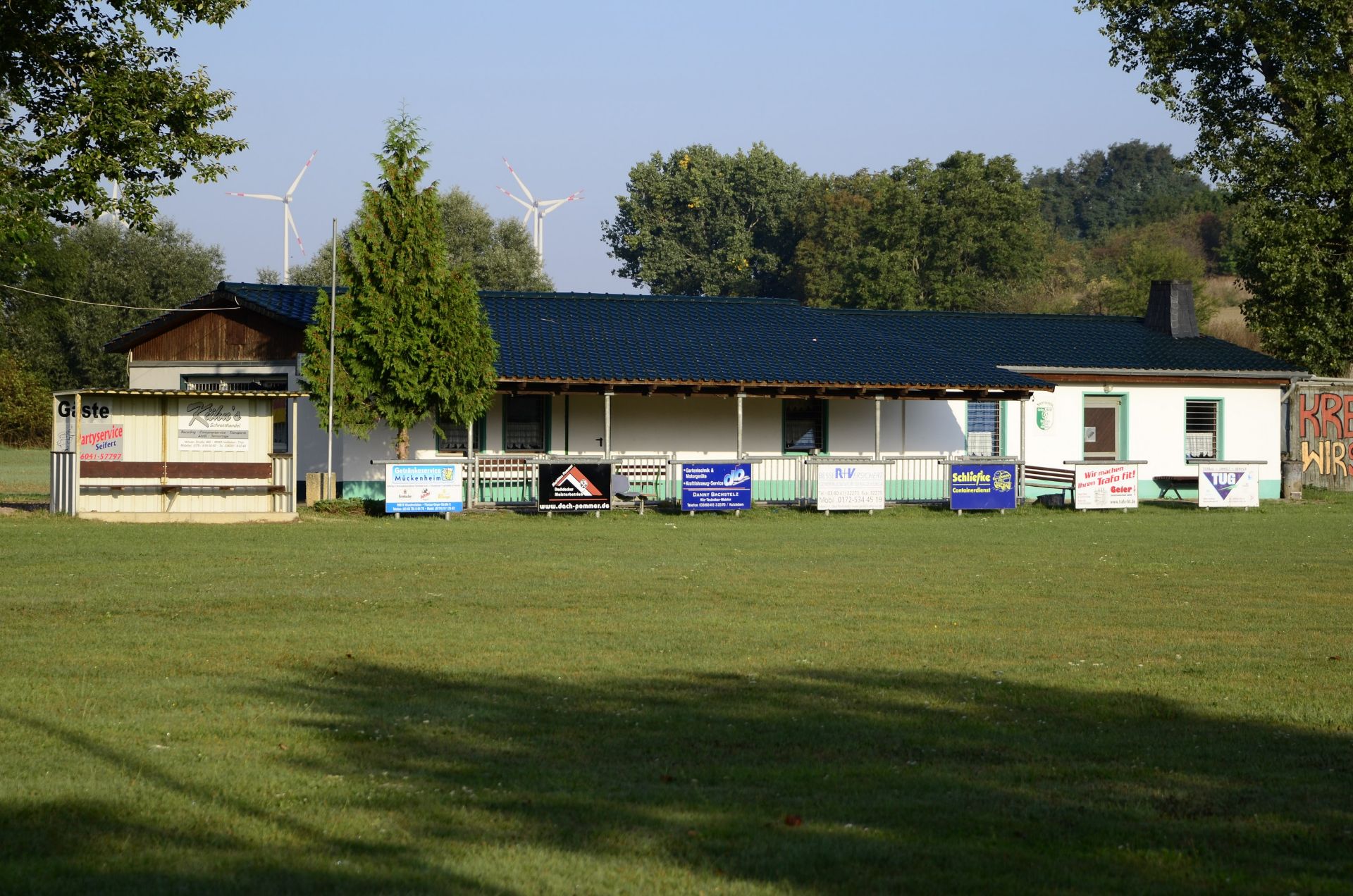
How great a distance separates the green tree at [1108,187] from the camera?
13438cm

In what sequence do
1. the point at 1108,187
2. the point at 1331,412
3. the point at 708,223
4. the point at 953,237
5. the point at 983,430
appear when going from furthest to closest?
the point at 1108,187
the point at 708,223
the point at 953,237
the point at 1331,412
the point at 983,430

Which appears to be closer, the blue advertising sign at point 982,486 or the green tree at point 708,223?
the blue advertising sign at point 982,486

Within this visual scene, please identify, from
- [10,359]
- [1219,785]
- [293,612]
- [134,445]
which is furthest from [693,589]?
[10,359]

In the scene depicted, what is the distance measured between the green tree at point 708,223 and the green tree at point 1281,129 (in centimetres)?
4120

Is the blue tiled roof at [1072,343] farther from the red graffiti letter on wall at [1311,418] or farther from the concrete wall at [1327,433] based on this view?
the concrete wall at [1327,433]

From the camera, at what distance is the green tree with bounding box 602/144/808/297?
85.1 metres

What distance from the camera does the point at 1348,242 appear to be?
127 ft

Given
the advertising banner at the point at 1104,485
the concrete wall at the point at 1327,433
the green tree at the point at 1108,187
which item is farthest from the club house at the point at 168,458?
the green tree at the point at 1108,187

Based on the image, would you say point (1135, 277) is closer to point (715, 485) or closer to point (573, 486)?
point (715, 485)

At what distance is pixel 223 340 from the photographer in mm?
32219

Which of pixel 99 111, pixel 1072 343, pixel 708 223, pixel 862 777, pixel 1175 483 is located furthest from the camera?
pixel 708 223

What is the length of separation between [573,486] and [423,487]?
2.93 meters

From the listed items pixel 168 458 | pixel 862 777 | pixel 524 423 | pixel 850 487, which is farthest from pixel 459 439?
pixel 862 777

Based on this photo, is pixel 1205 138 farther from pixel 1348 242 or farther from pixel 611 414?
pixel 611 414
